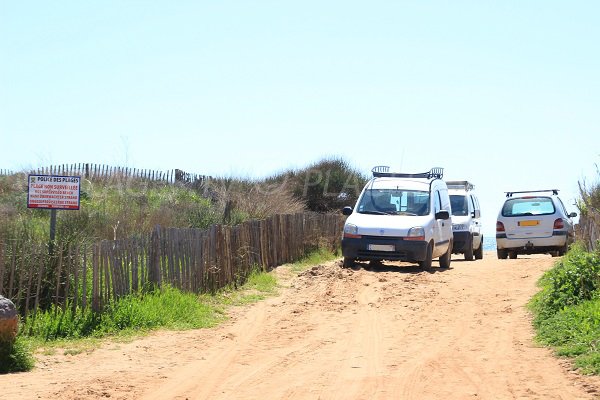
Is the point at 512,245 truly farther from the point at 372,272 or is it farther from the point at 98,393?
the point at 98,393

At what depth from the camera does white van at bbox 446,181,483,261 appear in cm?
2520

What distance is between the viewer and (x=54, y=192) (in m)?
13.0

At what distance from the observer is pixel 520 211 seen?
23359 mm

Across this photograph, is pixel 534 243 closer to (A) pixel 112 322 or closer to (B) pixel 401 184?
(B) pixel 401 184

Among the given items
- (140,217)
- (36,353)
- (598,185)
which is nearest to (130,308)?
(36,353)

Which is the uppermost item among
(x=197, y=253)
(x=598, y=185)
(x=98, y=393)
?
(x=598, y=185)

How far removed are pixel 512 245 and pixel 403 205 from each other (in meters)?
5.04

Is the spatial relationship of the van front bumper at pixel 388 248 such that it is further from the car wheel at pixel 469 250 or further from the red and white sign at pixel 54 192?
the red and white sign at pixel 54 192

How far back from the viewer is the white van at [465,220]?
25203mm

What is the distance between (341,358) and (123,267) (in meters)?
4.35

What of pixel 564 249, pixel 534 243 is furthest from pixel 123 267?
pixel 564 249


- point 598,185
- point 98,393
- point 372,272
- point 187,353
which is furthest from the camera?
point 598,185

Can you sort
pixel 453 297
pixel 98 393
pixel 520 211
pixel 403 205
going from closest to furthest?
pixel 98 393 < pixel 453 297 < pixel 403 205 < pixel 520 211

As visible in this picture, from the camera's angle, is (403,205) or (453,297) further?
(403,205)
